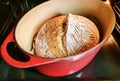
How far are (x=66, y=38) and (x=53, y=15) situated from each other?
0.51 feet

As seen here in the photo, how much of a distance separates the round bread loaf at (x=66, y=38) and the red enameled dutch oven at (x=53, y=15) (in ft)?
0.09

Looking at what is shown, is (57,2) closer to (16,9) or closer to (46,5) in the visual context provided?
(46,5)

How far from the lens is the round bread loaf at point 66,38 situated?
20.0 inches

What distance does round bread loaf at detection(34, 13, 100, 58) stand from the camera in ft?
1.66

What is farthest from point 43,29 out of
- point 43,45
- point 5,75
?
point 5,75

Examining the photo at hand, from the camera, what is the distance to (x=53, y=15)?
0.64m

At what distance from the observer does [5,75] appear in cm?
55

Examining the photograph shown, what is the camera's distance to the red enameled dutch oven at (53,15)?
467 millimetres

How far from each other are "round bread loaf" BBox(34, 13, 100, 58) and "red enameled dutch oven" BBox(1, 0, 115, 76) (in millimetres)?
28

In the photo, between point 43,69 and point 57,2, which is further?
point 57,2

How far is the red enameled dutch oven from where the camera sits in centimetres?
47

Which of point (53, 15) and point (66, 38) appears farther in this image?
point (53, 15)

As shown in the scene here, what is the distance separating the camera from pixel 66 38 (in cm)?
51

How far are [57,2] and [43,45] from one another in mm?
168
